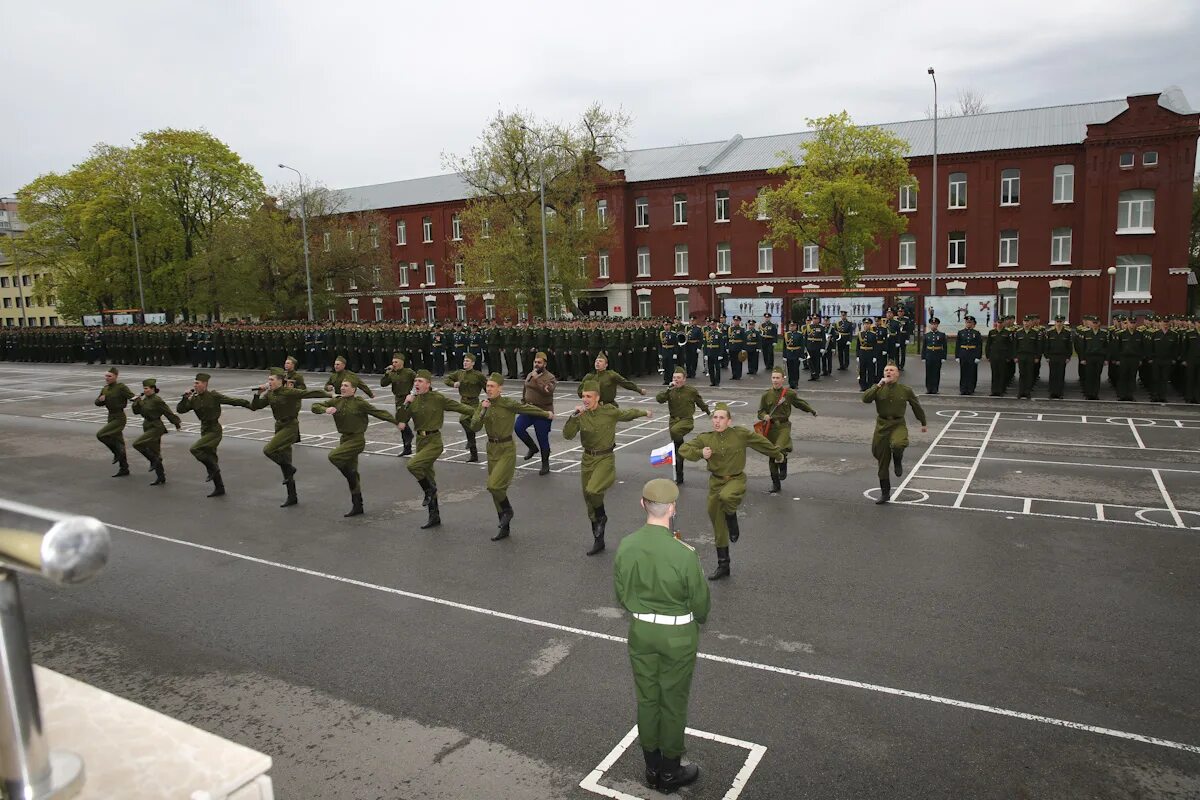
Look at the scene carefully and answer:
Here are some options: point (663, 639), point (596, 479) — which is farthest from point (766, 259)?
point (663, 639)

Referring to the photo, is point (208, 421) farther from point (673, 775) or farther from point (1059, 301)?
point (1059, 301)

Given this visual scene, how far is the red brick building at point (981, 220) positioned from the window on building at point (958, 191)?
0.06 metres

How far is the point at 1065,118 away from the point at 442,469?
44740 millimetres

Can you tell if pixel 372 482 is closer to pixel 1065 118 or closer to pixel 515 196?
pixel 515 196

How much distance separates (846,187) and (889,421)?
2708 cm

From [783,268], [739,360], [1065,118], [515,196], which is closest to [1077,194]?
[1065,118]

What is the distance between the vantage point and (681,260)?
180 ft

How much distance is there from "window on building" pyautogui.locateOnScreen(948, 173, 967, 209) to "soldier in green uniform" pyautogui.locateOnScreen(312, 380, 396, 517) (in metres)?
42.3

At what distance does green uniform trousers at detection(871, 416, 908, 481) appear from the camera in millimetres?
13078

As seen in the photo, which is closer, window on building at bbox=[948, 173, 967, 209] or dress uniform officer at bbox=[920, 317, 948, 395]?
dress uniform officer at bbox=[920, 317, 948, 395]

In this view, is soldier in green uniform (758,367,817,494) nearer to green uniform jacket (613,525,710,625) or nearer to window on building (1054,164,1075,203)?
green uniform jacket (613,525,710,625)

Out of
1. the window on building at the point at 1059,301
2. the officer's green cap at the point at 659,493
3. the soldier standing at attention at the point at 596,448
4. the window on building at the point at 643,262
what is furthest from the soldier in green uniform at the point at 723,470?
the window on building at the point at 643,262

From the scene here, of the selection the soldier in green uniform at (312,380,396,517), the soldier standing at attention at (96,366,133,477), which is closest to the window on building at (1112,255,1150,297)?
the soldier in green uniform at (312,380,396,517)

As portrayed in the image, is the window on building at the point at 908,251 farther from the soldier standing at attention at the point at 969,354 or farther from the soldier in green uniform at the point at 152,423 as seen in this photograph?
the soldier in green uniform at the point at 152,423
